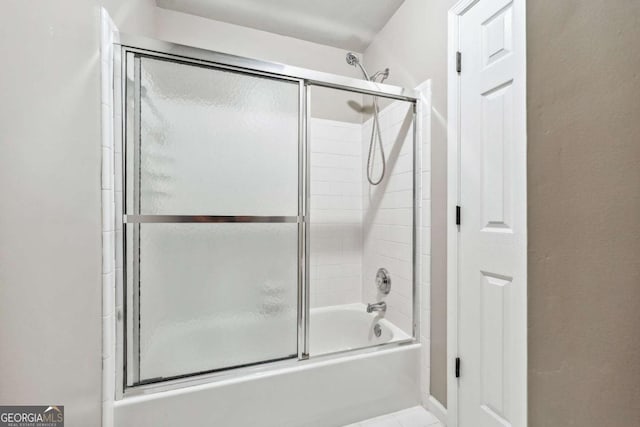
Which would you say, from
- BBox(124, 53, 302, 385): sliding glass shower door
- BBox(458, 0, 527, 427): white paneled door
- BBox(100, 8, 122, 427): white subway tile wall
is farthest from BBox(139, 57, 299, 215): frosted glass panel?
BBox(458, 0, 527, 427): white paneled door

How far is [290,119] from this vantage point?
57.6 inches

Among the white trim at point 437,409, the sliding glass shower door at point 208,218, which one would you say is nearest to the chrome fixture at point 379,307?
the white trim at point 437,409

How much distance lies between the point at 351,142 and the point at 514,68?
141 cm

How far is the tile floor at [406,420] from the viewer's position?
1.49 m

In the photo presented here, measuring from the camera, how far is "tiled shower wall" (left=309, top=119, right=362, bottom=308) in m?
2.34

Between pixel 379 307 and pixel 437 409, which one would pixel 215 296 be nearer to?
pixel 379 307

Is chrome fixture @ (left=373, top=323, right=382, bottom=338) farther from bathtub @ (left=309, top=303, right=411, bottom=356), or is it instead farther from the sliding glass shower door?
the sliding glass shower door

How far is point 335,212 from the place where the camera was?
7.92ft

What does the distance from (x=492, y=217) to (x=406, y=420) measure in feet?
3.85

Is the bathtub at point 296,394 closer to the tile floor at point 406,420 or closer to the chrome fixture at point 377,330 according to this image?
the tile floor at point 406,420

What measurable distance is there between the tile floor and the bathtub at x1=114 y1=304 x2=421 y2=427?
0.10ft

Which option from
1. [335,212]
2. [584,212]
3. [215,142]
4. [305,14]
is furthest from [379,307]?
[305,14]

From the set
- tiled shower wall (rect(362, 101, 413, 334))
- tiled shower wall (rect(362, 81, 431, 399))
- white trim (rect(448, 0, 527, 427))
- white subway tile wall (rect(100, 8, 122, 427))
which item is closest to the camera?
white subway tile wall (rect(100, 8, 122, 427))

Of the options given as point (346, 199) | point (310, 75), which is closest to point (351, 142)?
point (346, 199)
